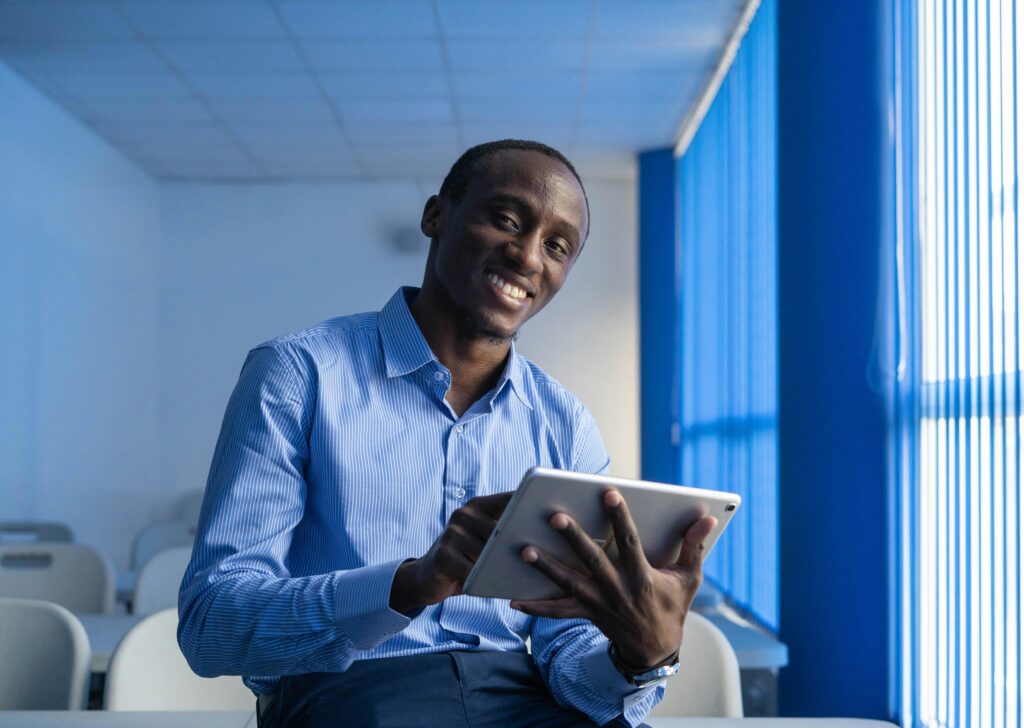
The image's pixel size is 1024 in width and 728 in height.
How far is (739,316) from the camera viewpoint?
175 inches

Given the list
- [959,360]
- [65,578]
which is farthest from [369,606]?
[65,578]

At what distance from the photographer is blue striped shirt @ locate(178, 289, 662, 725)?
3.94 feet

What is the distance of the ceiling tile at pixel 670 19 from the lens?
4254 millimetres

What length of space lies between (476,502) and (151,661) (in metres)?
1.21

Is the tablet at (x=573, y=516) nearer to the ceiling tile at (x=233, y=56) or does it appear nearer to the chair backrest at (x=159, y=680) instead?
the chair backrest at (x=159, y=680)

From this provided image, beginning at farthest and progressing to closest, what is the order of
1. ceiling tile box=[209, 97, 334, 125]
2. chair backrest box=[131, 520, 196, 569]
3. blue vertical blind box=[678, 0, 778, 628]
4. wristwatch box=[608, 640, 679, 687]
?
ceiling tile box=[209, 97, 334, 125]
chair backrest box=[131, 520, 196, 569]
blue vertical blind box=[678, 0, 778, 628]
wristwatch box=[608, 640, 679, 687]

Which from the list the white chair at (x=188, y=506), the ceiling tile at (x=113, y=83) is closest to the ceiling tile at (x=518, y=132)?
the ceiling tile at (x=113, y=83)

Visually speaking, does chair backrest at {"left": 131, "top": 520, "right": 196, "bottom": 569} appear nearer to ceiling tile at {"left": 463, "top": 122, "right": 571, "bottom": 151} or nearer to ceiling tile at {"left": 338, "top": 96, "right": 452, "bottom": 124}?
ceiling tile at {"left": 338, "top": 96, "right": 452, "bottom": 124}

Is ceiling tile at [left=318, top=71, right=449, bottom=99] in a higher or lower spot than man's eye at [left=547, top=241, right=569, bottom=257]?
higher

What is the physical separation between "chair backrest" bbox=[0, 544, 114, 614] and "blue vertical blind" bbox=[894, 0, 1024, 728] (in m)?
2.27

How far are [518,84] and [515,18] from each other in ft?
2.67

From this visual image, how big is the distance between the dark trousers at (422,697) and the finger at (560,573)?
0.78 feet

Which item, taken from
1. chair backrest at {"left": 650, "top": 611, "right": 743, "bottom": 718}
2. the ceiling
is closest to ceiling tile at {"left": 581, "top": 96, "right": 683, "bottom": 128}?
the ceiling

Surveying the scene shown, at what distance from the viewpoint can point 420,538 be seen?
1.37 metres
